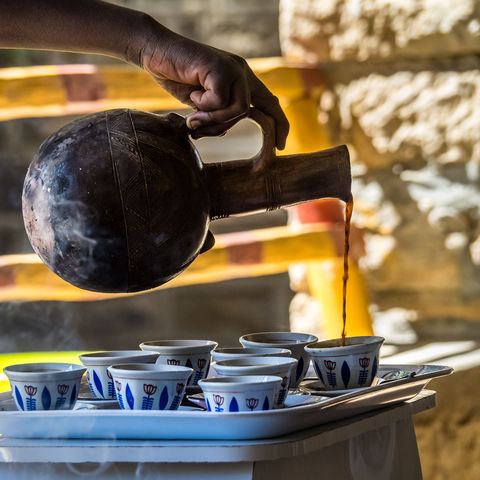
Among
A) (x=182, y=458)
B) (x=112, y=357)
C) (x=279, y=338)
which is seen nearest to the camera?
(x=182, y=458)

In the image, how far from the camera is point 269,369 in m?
0.87

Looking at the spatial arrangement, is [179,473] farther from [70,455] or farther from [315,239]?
[315,239]

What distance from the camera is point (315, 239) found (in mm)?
1807

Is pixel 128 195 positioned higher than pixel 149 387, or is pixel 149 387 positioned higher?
pixel 128 195

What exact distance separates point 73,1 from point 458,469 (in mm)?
1192

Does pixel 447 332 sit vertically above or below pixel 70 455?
above

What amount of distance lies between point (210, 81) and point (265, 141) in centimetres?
9

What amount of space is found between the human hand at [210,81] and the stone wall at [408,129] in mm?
854

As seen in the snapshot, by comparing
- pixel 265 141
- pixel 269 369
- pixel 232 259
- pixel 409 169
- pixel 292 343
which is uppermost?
pixel 409 169

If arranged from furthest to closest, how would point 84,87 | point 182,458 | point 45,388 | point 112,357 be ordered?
1. point 84,87
2. point 112,357
3. point 45,388
4. point 182,458

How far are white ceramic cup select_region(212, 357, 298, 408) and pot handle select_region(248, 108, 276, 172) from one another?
0.22m

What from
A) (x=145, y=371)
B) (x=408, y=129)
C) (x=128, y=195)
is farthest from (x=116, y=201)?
(x=408, y=129)

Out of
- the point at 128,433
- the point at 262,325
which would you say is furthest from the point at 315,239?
the point at 128,433

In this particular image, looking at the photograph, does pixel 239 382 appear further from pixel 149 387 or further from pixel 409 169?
pixel 409 169
